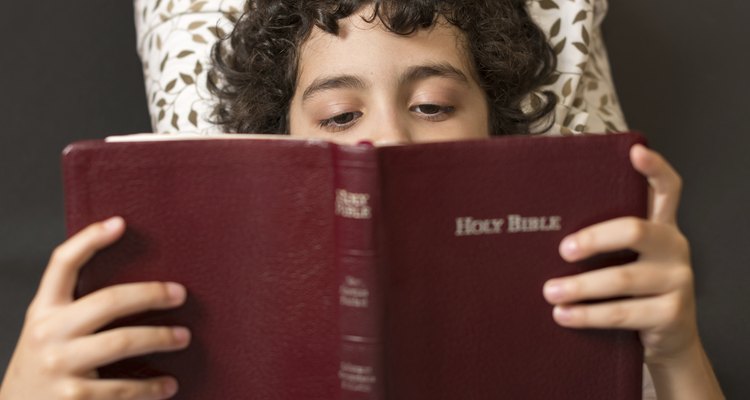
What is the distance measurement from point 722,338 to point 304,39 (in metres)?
0.94

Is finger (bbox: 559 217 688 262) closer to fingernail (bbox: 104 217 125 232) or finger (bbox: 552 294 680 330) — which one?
finger (bbox: 552 294 680 330)

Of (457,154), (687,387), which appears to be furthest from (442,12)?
(687,387)

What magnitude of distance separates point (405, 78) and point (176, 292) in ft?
1.61

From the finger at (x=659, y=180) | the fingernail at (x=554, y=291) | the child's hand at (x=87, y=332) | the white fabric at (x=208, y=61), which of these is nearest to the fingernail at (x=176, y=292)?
the child's hand at (x=87, y=332)

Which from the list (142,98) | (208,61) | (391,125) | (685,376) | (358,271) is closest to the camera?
(358,271)

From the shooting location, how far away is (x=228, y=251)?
80cm

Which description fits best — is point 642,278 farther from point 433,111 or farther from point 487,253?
point 433,111

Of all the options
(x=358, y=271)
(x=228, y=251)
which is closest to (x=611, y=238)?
(x=358, y=271)

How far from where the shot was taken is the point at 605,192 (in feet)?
2.60

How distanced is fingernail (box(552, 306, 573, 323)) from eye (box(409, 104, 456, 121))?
1.36 feet

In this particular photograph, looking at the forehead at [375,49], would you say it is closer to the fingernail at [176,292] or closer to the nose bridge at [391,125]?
the nose bridge at [391,125]

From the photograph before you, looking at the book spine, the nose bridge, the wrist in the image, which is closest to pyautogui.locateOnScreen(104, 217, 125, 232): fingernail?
the book spine

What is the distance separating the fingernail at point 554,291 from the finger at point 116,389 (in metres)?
0.41

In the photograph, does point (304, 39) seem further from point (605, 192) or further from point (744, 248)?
point (744, 248)
